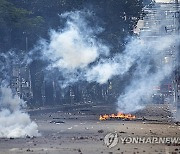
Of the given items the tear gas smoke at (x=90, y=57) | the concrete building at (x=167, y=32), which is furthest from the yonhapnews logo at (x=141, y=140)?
the tear gas smoke at (x=90, y=57)

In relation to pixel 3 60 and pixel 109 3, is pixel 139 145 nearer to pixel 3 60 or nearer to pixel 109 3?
pixel 3 60

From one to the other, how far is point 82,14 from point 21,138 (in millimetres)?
34684

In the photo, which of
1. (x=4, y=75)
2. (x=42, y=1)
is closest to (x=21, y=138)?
Answer: (x=4, y=75)

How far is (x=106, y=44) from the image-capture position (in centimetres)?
5469

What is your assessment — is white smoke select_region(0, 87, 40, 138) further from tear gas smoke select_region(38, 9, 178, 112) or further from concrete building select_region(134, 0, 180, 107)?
tear gas smoke select_region(38, 9, 178, 112)

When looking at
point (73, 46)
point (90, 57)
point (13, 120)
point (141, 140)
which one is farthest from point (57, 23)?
point (141, 140)

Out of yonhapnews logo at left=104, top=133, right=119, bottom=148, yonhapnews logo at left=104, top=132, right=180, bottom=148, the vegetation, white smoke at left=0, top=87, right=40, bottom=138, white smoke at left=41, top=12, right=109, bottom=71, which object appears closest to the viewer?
yonhapnews logo at left=104, top=132, right=180, bottom=148

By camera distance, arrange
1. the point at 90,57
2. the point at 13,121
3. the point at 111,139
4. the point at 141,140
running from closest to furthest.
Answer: the point at 141,140
the point at 111,139
the point at 13,121
the point at 90,57

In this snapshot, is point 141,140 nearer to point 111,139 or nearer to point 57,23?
point 111,139

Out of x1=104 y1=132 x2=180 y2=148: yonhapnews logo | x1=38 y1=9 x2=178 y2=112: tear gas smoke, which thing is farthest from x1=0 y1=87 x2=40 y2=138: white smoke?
x1=38 y1=9 x2=178 y2=112: tear gas smoke

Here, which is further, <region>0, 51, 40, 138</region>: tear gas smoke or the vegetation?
the vegetation

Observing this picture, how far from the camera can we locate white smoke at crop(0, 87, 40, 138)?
23.0 m

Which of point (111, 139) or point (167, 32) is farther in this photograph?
point (167, 32)

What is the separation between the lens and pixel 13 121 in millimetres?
24719
